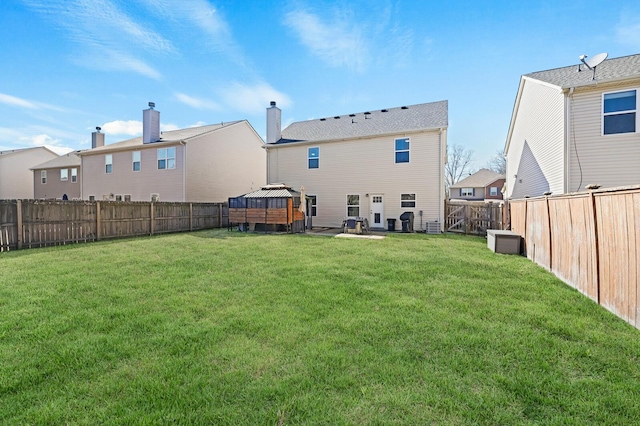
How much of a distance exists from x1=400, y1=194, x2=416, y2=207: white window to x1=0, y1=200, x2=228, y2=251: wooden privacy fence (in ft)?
35.9

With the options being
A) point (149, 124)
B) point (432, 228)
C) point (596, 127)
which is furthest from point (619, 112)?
point (149, 124)

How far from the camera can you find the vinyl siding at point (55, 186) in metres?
23.8

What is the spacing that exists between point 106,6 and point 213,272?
873 cm

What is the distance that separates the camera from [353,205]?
15781mm

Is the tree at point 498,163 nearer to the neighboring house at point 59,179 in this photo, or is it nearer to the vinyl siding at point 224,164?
the vinyl siding at point 224,164

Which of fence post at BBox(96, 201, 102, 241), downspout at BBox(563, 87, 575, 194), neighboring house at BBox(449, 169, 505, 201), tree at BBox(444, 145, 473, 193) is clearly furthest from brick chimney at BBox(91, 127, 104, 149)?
tree at BBox(444, 145, 473, 193)

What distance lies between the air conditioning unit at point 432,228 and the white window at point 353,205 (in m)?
3.65

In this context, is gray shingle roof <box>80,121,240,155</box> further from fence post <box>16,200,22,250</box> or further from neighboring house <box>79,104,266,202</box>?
fence post <box>16,200,22,250</box>

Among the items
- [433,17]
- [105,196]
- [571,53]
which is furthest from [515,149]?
[105,196]

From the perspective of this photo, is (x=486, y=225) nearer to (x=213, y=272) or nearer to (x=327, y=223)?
(x=327, y=223)

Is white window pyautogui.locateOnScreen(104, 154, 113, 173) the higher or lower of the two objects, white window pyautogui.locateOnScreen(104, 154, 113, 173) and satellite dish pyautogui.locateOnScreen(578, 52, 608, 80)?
the lower

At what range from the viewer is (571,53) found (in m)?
12.1

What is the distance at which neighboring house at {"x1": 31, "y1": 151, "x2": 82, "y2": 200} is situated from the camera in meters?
23.9

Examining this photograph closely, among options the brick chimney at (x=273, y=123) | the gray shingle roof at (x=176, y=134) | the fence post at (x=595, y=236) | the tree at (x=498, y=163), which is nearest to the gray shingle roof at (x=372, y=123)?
the brick chimney at (x=273, y=123)
